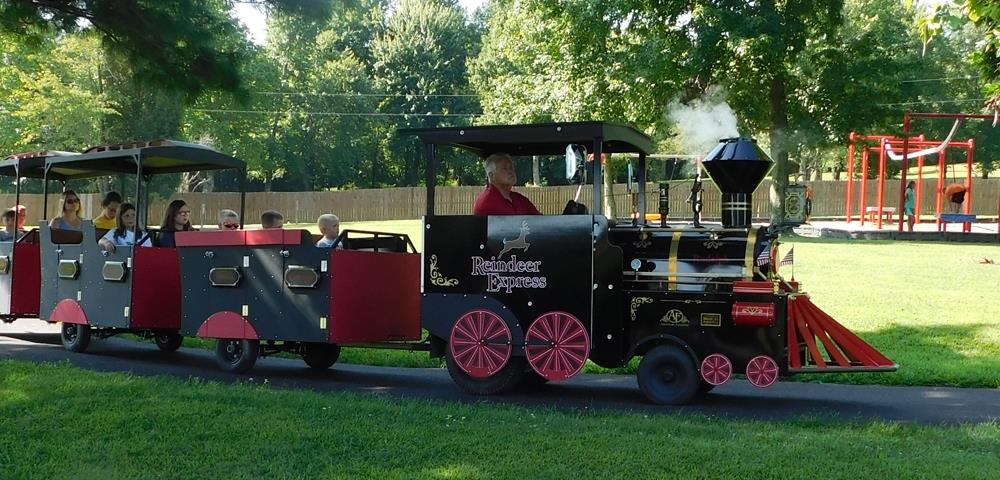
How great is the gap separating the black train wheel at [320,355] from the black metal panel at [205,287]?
0.88 m

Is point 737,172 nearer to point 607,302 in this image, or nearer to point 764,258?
point 764,258

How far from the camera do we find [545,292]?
8.62m

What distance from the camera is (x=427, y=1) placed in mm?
62875

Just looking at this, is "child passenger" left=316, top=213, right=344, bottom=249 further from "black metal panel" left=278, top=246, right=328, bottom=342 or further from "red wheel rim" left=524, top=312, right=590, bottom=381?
"red wheel rim" left=524, top=312, right=590, bottom=381

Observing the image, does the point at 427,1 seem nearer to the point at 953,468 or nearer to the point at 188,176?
the point at 188,176

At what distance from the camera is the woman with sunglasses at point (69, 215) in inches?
479

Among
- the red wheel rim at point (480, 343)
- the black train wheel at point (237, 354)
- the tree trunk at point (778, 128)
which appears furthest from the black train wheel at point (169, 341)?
the tree trunk at point (778, 128)

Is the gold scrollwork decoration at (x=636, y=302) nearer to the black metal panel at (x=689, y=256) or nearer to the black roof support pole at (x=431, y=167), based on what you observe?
the black metal panel at (x=689, y=256)

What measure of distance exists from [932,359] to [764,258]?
3.46 m

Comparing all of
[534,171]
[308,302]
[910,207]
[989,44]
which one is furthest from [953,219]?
[308,302]

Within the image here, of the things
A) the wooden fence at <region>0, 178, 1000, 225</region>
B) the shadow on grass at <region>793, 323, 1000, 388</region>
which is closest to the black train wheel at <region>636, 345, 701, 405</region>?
the shadow on grass at <region>793, 323, 1000, 388</region>

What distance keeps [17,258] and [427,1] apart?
2072 inches

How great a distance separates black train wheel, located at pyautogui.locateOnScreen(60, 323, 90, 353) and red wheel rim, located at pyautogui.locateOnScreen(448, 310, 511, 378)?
480cm

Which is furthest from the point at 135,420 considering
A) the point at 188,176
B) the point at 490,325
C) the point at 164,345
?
the point at 188,176
